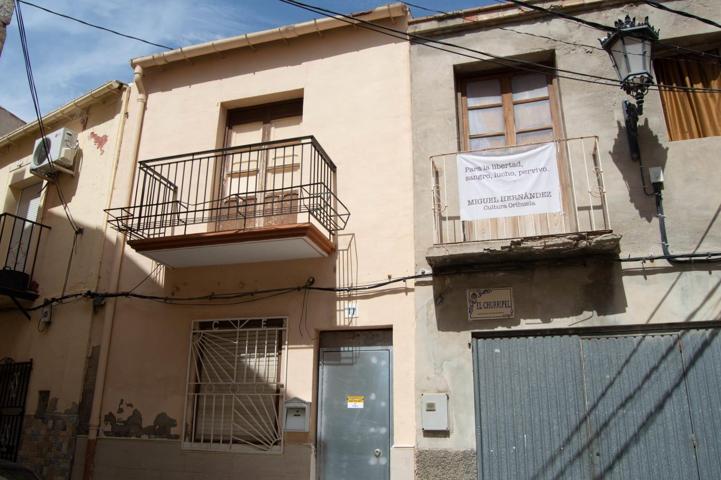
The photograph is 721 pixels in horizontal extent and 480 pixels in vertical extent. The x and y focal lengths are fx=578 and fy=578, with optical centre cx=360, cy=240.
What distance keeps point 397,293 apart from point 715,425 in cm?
344

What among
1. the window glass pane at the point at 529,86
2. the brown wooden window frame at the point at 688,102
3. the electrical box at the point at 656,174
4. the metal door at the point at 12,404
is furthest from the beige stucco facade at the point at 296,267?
the brown wooden window frame at the point at 688,102

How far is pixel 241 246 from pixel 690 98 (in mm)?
5640

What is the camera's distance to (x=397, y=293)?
22.6 feet

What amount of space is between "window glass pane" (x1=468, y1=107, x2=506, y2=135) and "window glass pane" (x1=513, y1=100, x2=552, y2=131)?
209 mm

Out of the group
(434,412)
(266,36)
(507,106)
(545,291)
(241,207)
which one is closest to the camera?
(434,412)

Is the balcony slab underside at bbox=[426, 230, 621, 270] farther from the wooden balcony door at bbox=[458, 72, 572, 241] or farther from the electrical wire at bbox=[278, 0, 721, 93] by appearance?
the electrical wire at bbox=[278, 0, 721, 93]

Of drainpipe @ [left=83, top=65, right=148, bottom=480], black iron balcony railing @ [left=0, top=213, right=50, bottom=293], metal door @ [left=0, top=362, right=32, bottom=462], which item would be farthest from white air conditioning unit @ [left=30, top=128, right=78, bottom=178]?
metal door @ [left=0, top=362, right=32, bottom=462]

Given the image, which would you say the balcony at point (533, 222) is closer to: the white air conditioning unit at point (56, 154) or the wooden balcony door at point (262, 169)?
the wooden balcony door at point (262, 169)

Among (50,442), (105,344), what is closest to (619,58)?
(105,344)

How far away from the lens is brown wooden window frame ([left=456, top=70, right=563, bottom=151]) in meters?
7.25

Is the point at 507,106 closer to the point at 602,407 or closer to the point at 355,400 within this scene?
the point at 602,407

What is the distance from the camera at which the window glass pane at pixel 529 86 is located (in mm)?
7457

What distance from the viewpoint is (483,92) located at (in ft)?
25.4

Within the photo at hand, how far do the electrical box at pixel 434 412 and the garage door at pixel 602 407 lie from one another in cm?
37
